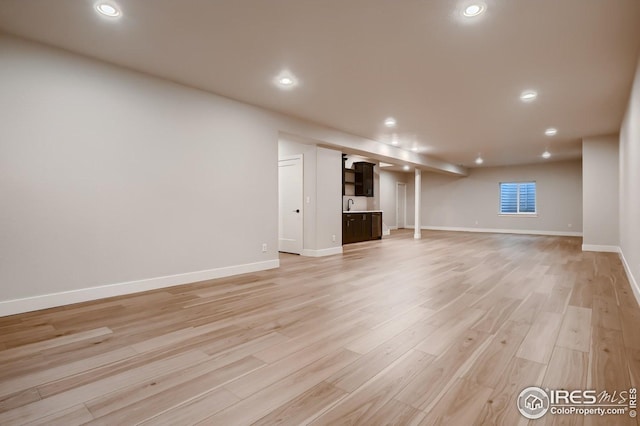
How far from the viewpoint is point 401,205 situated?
1364 centimetres

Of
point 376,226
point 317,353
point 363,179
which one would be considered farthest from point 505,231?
point 317,353

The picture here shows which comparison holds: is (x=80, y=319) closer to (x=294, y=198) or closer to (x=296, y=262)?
(x=296, y=262)

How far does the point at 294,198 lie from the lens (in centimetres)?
652

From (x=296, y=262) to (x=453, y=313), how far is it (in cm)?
321

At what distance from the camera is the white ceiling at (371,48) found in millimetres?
2486

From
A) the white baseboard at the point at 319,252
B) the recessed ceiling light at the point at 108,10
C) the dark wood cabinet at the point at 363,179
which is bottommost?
the white baseboard at the point at 319,252

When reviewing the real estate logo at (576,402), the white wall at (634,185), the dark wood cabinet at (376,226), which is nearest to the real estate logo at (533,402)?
the real estate logo at (576,402)

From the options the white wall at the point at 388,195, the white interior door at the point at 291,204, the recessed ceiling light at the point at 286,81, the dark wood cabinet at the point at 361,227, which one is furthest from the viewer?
the white wall at the point at 388,195

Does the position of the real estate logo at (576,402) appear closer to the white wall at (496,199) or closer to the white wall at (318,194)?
the white wall at (318,194)

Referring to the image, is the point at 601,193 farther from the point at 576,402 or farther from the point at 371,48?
the point at 576,402

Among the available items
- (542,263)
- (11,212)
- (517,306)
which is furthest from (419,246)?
(11,212)

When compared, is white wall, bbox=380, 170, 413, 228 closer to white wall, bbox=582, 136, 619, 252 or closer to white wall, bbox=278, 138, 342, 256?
white wall, bbox=278, 138, 342, 256

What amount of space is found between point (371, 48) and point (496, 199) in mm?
10724

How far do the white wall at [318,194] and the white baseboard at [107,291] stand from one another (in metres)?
1.90
